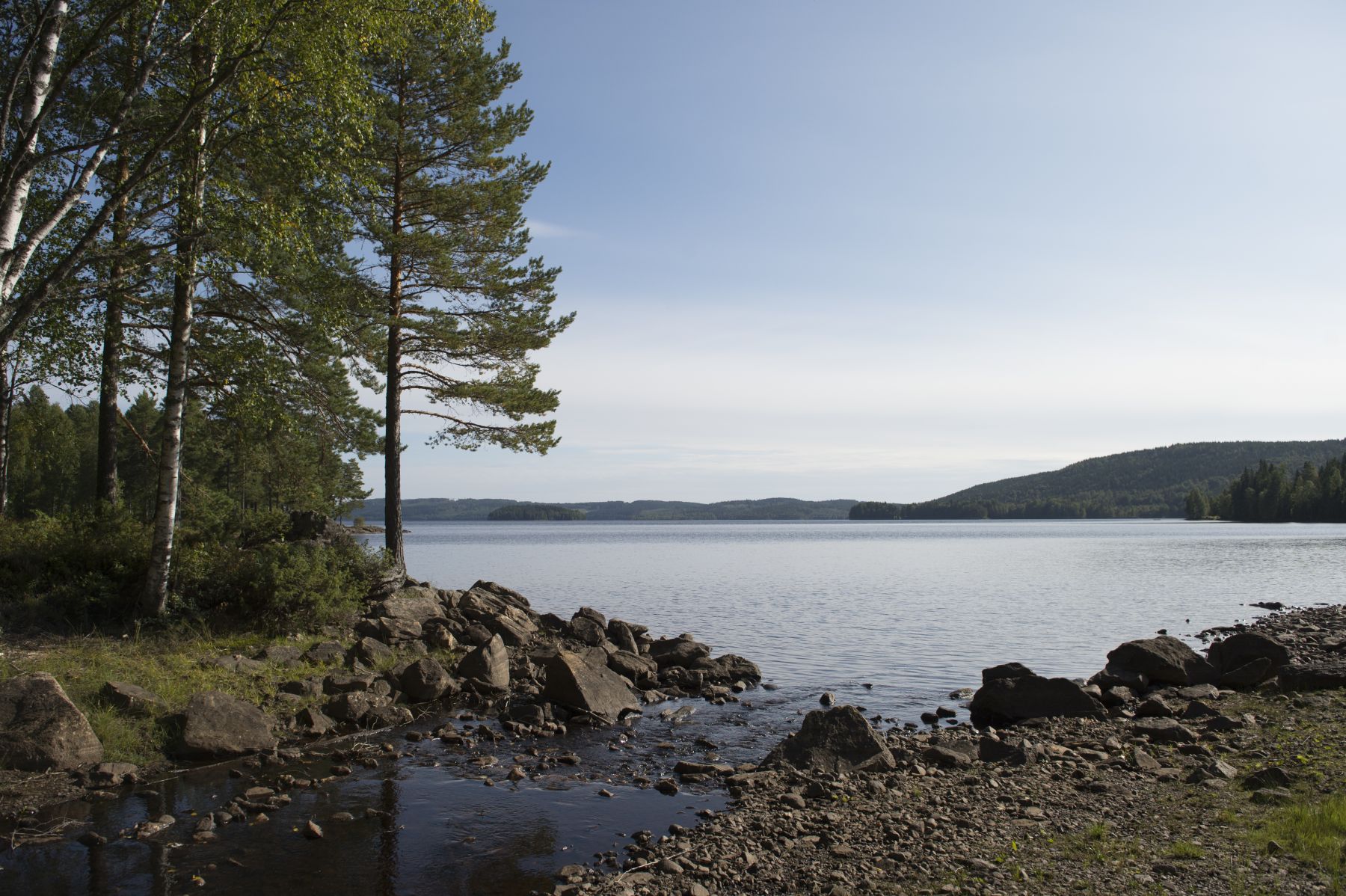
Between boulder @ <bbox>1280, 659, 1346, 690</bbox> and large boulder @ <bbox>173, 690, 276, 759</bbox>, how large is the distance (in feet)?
59.8

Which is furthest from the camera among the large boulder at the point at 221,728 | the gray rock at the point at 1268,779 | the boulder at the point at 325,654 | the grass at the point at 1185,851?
the boulder at the point at 325,654

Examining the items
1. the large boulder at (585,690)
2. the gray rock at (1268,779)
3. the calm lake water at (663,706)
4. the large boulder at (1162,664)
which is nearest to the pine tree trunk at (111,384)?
the calm lake water at (663,706)

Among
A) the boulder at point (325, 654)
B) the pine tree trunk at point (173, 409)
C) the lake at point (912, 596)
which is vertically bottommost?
the lake at point (912, 596)

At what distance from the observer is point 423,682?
15953 mm

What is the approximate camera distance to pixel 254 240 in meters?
15.1

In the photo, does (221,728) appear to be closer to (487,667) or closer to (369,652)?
(369,652)

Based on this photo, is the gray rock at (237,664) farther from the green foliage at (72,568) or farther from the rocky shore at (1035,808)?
the rocky shore at (1035,808)

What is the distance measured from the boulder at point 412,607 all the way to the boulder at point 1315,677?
1875cm

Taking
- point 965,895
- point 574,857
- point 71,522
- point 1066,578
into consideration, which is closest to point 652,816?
point 574,857

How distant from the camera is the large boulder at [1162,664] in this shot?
18.0 m

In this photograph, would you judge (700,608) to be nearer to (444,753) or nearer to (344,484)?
(344,484)

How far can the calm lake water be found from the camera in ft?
28.5

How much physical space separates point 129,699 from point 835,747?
10419 mm

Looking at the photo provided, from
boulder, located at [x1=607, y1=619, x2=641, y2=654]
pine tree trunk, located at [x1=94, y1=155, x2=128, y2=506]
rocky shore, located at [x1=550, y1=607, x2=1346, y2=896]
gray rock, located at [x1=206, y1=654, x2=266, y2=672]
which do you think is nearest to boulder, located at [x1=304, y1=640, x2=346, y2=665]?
gray rock, located at [x1=206, y1=654, x2=266, y2=672]
